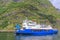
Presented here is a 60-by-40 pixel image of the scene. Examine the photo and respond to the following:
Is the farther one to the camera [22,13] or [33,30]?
[22,13]

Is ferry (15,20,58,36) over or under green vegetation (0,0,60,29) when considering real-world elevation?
under

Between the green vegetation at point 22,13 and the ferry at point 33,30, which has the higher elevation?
the green vegetation at point 22,13

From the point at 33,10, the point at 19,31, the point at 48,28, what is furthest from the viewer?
the point at 33,10

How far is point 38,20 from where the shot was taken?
395ft

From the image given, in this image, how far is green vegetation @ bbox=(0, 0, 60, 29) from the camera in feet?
385

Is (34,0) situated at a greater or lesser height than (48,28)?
greater

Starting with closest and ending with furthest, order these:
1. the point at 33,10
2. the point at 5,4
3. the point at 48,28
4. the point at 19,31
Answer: the point at 19,31 < the point at 48,28 < the point at 33,10 < the point at 5,4

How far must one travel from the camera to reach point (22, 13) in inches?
4813

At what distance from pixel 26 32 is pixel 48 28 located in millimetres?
9976

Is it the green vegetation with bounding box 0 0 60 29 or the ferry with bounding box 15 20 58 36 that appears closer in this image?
the ferry with bounding box 15 20 58 36

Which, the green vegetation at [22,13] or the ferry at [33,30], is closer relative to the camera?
the ferry at [33,30]

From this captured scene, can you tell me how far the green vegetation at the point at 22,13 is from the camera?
385ft

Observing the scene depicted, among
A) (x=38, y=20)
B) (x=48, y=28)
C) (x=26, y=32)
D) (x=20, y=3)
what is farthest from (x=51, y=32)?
(x=20, y=3)

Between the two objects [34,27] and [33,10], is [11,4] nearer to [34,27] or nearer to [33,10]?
[33,10]
